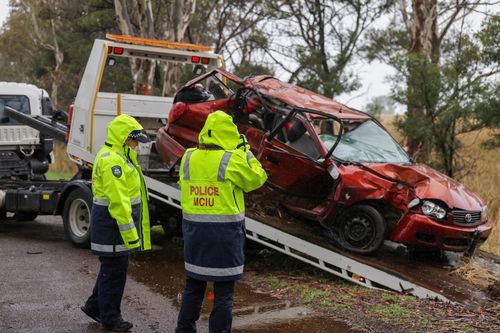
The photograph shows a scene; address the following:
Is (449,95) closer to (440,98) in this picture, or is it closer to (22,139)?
(440,98)

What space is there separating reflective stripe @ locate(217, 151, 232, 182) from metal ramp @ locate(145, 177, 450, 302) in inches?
116

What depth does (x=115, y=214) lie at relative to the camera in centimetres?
549

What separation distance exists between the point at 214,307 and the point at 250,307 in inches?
69.9

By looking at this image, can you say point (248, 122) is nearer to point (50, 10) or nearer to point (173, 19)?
point (173, 19)

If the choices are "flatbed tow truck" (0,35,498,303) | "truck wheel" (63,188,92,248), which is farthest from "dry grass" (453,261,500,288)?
"truck wheel" (63,188,92,248)

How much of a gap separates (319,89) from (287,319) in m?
15.5

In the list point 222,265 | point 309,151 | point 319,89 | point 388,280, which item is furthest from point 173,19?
point 222,265

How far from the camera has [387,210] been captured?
7734mm

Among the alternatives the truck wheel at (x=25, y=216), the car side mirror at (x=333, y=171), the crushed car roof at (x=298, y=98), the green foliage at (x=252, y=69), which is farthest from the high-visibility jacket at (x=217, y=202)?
the green foliage at (x=252, y=69)

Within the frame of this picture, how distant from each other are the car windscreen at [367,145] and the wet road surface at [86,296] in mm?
2109

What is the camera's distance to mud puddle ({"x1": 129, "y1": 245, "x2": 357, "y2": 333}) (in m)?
6.08

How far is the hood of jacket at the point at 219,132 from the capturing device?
16.6ft

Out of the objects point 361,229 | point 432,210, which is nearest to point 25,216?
point 361,229

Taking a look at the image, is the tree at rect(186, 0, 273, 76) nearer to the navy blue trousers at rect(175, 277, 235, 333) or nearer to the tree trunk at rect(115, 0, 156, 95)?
the tree trunk at rect(115, 0, 156, 95)
